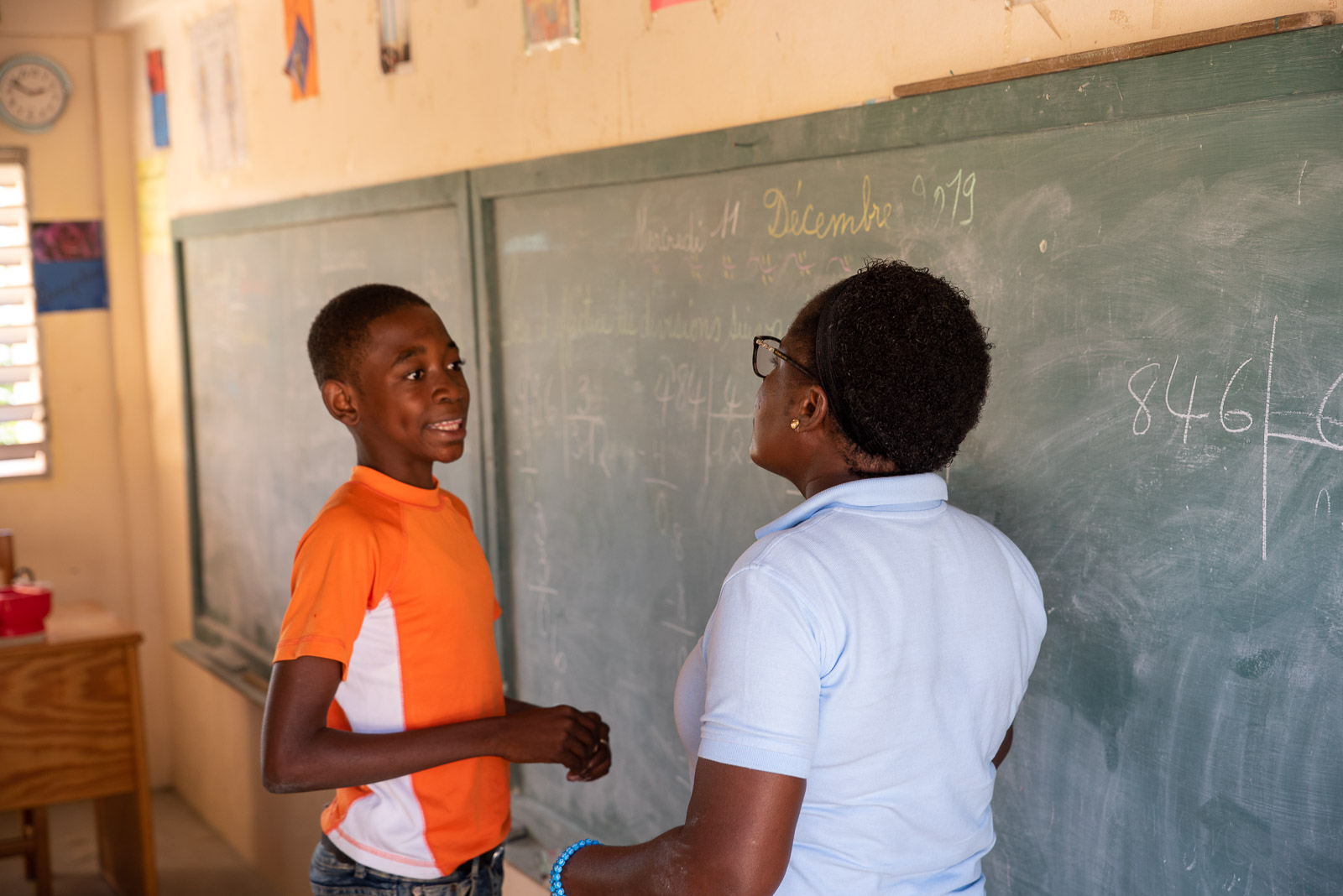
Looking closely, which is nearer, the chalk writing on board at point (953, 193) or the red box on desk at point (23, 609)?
the chalk writing on board at point (953, 193)

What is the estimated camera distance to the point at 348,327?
5.68 ft

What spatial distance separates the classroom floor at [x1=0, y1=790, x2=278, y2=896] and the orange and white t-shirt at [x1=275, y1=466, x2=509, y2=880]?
2.73 meters

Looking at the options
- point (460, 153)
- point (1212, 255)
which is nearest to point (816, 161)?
point (1212, 255)

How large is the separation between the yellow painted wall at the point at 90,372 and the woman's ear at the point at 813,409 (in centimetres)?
434

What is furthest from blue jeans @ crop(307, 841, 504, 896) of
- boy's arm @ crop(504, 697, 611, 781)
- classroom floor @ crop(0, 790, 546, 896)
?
classroom floor @ crop(0, 790, 546, 896)

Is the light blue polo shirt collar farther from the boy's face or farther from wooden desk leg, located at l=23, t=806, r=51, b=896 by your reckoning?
wooden desk leg, located at l=23, t=806, r=51, b=896

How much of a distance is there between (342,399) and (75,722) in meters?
2.41

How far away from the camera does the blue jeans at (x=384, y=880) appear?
64.2 inches

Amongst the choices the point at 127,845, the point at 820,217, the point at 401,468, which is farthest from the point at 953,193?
the point at 127,845

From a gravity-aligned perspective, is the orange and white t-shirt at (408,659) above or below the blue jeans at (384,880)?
above

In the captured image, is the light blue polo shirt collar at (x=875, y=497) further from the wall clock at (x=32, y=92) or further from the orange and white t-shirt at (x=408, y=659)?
the wall clock at (x=32, y=92)

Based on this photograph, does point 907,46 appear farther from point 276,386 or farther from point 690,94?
point 276,386

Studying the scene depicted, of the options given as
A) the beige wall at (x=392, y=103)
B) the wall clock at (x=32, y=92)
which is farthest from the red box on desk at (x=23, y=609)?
the wall clock at (x=32, y=92)

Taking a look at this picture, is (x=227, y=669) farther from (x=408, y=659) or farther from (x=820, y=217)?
(x=820, y=217)
